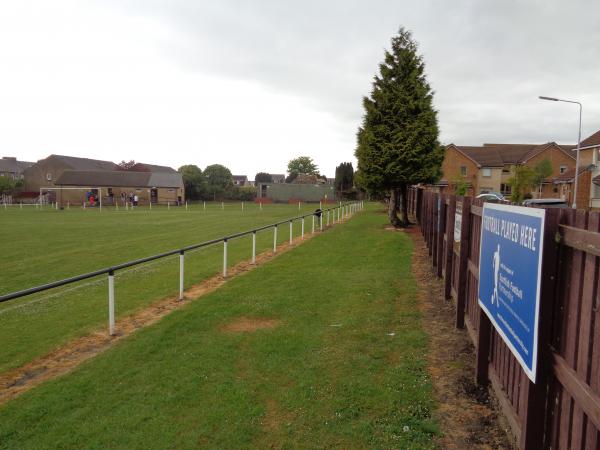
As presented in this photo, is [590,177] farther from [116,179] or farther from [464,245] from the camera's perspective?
[116,179]

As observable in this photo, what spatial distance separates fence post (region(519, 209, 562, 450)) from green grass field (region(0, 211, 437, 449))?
3.13 feet

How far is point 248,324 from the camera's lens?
7.16 meters

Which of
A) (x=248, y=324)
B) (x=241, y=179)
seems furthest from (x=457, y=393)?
(x=241, y=179)

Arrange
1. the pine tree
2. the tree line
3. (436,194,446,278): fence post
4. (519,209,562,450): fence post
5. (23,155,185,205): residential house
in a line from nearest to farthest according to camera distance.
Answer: (519,209,562,450): fence post < (436,194,446,278): fence post < the pine tree < (23,155,185,205): residential house < the tree line

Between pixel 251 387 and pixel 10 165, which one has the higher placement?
pixel 10 165

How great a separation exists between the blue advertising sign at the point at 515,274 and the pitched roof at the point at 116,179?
248 ft

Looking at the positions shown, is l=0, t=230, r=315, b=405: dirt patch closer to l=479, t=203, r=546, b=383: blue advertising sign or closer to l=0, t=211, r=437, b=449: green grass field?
l=0, t=211, r=437, b=449: green grass field

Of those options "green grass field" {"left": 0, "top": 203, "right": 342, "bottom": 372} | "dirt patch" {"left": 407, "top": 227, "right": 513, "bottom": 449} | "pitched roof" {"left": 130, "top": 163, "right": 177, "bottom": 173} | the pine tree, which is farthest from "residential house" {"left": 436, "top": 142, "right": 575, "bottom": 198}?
"pitched roof" {"left": 130, "top": 163, "right": 177, "bottom": 173}

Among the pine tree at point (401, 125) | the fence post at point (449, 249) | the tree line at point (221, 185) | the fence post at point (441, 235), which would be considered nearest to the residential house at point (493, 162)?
the tree line at point (221, 185)

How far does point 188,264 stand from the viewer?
13.6 m

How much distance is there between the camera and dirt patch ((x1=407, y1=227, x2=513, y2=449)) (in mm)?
3797

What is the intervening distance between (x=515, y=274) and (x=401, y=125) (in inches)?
729

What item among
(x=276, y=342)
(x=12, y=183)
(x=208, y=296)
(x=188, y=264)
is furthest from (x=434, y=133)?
(x=12, y=183)

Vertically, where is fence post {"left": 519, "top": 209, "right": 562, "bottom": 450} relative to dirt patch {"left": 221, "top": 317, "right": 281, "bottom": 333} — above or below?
above
